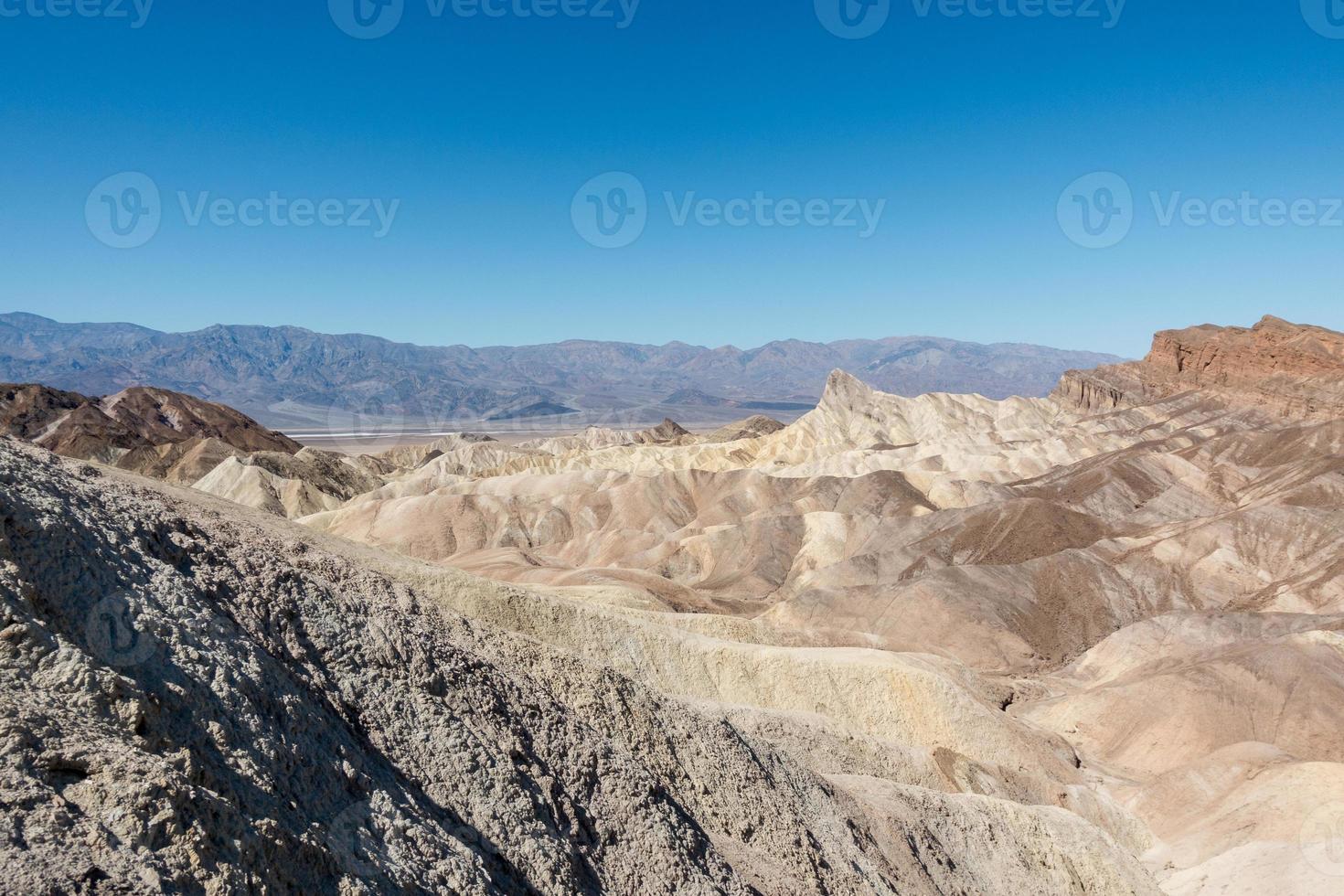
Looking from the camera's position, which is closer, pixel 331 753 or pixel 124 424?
pixel 331 753

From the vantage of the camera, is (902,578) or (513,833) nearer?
(513,833)

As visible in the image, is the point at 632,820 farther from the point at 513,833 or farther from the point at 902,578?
the point at 902,578

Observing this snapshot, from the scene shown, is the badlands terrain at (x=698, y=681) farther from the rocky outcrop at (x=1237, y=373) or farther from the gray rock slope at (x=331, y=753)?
the rocky outcrop at (x=1237, y=373)

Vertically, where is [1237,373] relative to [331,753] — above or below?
above

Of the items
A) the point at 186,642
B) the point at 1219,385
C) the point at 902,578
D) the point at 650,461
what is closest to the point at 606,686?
the point at 186,642

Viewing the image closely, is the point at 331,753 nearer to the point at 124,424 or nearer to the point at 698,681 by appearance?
the point at 698,681

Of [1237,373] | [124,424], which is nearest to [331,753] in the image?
[1237,373]

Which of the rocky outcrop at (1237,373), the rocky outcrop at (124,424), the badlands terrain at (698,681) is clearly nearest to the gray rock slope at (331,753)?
the badlands terrain at (698,681)
